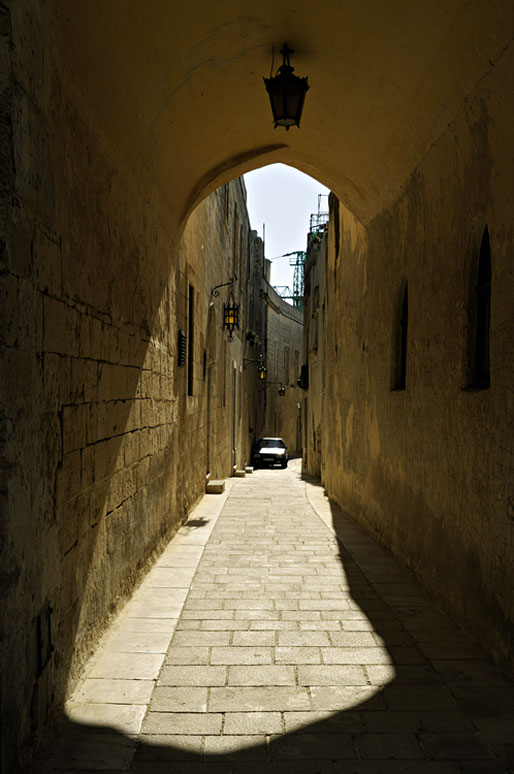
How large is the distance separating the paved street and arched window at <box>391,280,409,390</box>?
6.33 feet

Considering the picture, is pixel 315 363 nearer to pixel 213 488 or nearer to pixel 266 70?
pixel 213 488

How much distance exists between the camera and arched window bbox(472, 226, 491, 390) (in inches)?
166

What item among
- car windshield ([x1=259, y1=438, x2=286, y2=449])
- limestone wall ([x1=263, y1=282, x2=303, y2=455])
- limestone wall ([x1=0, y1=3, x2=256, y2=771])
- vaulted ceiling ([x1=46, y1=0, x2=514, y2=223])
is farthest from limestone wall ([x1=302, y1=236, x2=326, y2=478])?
limestone wall ([x1=263, y1=282, x2=303, y2=455])

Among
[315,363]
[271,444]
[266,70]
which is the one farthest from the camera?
[271,444]

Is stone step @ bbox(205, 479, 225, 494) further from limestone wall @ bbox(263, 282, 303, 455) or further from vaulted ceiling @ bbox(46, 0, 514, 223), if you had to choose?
limestone wall @ bbox(263, 282, 303, 455)

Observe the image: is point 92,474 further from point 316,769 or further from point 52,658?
point 316,769

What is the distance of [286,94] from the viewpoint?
4.61 metres

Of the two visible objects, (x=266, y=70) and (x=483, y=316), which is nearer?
(x=483, y=316)

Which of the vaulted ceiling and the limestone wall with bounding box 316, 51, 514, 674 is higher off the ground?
the vaulted ceiling

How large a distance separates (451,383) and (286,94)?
2436 millimetres

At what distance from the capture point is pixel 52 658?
2945mm

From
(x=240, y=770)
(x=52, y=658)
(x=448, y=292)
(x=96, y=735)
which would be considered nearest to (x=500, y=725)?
(x=240, y=770)

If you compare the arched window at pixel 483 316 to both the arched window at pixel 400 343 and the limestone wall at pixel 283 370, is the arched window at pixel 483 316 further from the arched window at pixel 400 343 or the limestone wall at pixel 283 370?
the limestone wall at pixel 283 370

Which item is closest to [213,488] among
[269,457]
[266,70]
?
[266,70]
